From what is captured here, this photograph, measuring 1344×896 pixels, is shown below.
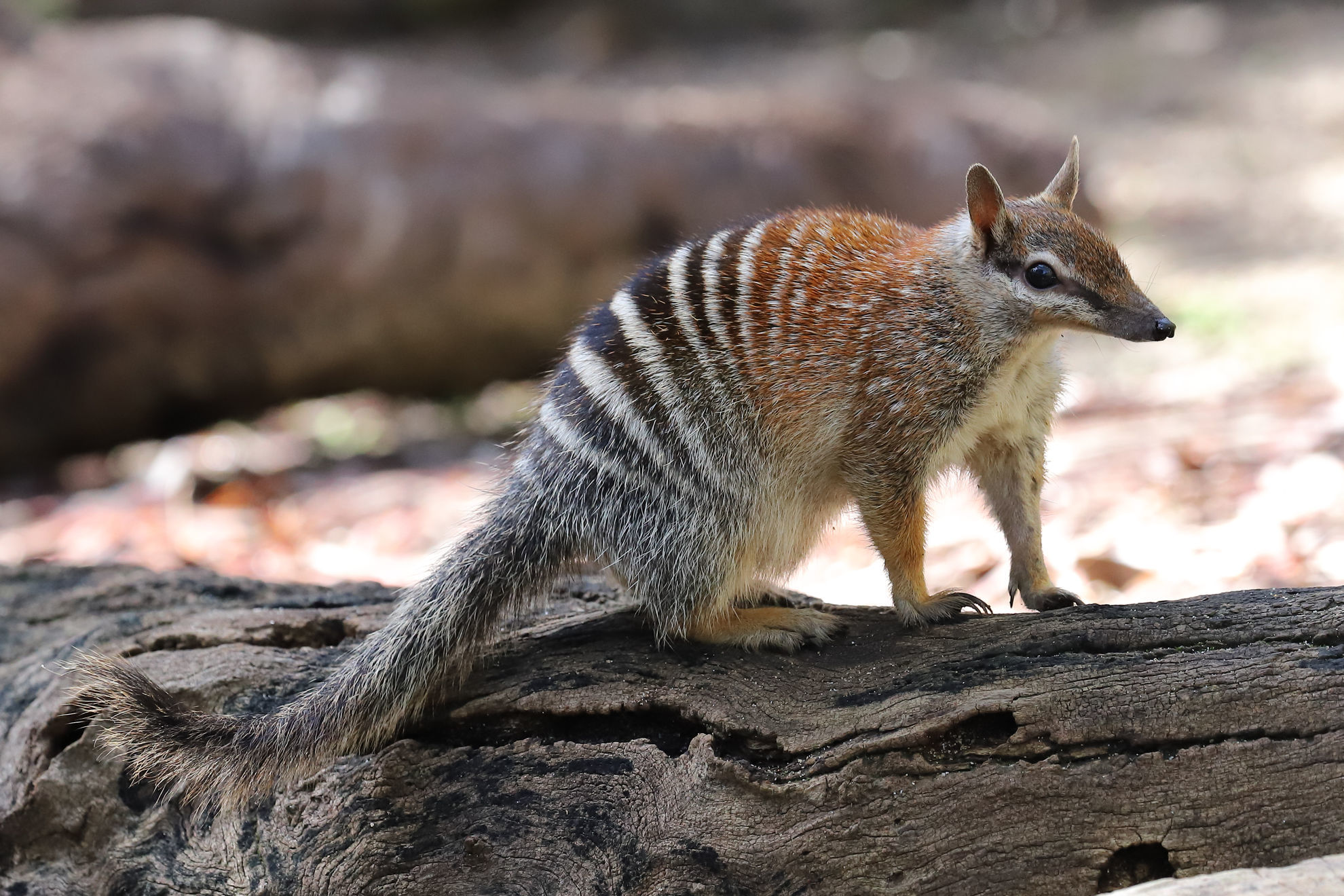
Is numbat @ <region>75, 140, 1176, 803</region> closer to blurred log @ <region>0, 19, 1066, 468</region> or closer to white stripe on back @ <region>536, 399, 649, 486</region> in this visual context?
white stripe on back @ <region>536, 399, 649, 486</region>

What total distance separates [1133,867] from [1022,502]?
43.3 inches

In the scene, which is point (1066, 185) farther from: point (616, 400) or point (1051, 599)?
point (616, 400)

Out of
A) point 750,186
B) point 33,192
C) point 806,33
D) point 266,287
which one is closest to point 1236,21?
point 806,33

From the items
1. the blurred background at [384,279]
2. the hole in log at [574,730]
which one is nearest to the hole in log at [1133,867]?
the hole in log at [574,730]

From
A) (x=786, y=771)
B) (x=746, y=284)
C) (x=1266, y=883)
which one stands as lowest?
(x=1266, y=883)

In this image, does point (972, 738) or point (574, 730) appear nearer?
point (972, 738)

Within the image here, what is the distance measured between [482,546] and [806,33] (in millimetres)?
16032

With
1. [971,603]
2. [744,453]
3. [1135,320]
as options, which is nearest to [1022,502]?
[971,603]

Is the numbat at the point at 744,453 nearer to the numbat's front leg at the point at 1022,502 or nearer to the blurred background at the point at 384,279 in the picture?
the numbat's front leg at the point at 1022,502

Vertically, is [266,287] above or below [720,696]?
above

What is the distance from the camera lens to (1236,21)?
50.4 feet

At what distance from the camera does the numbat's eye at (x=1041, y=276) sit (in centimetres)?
313

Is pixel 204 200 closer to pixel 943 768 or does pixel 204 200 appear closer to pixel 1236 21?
pixel 943 768

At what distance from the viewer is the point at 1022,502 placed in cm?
351
